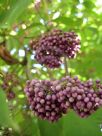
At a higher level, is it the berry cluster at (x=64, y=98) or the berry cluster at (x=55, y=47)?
the berry cluster at (x=55, y=47)

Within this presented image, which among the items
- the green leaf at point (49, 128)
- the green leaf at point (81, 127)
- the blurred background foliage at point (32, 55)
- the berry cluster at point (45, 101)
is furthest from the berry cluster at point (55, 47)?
the green leaf at point (81, 127)

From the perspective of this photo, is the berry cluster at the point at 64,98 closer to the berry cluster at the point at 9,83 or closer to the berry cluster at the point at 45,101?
the berry cluster at the point at 45,101

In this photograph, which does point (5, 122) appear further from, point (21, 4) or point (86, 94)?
point (86, 94)

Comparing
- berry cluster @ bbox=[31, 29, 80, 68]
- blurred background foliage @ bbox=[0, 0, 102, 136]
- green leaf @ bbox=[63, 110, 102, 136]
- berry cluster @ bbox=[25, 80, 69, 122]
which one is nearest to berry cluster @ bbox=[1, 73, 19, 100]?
blurred background foliage @ bbox=[0, 0, 102, 136]

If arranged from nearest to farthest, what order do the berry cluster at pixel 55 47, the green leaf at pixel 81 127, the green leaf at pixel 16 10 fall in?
the green leaf at pixel 16 10
the green leaf at pixel 81 127
the berry cluster at pixel 55 47

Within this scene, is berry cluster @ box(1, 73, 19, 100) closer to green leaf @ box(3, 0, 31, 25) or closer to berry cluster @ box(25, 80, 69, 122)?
berry cluster @ box(25, 80, 69, 122)

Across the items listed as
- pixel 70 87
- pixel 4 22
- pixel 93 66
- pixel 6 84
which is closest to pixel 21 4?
pixel 4 22
